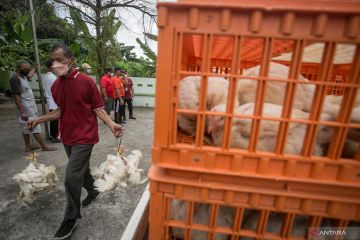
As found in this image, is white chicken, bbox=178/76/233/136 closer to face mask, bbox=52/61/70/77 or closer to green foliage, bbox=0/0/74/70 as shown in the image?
face mask, bbox=52/61/70/77

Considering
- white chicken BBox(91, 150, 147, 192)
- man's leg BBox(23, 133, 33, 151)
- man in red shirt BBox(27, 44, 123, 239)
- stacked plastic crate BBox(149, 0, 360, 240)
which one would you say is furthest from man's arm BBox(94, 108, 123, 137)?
man's leg BBox(23, 133, 33, 151)

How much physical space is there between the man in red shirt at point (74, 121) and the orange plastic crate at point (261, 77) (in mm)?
1472

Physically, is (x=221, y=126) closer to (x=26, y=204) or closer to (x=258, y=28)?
(x=258, y=28)

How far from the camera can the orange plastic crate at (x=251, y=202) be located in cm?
96

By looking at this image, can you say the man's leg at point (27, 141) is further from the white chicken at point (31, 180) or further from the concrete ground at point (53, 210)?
the white chicken at point (31, 180)

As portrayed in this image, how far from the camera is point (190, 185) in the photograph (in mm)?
1004

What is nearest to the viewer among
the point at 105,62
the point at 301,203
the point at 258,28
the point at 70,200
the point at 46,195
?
the point at 258,28

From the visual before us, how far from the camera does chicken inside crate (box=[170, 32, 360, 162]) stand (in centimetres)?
86

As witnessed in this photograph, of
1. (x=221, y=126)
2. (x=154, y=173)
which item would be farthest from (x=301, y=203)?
(x=154, y=173)

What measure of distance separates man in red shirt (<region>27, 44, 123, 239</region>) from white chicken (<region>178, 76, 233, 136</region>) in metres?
1.21

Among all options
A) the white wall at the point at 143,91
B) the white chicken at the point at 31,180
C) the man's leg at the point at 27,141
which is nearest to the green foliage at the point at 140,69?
the white wall at the point at 143,91

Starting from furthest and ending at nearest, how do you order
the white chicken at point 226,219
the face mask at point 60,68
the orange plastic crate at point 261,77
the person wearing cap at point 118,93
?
the person wearing cap at point 118,93, the face mask at point 60,68, the white chicken at point 226,219, the orange plastic crate at point 261,77

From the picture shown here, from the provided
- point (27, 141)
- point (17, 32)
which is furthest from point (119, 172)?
point (17, 32)

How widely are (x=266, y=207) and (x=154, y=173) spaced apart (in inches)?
19.4
